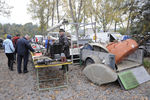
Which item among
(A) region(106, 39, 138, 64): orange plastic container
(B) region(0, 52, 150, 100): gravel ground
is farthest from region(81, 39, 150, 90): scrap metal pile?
(B) region(0, 52, 150, 100): gravel ground

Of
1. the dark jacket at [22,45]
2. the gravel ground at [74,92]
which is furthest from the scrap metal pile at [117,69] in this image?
the dark jacket at [22,45]

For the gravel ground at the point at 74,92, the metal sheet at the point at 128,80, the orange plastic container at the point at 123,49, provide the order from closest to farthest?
the gravel ground at the point at 74,92 < the metal sheet at the point at 128,80 < the orange plastic container at the point at 123,49

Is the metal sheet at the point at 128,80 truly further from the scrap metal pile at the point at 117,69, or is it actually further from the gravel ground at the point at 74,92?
the gravel ground at the point at 74,92

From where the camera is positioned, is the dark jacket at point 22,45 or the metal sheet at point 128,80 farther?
the dark jacket at point 22,45

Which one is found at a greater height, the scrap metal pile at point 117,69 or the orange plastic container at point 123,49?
the orange plastic container at point 123,49

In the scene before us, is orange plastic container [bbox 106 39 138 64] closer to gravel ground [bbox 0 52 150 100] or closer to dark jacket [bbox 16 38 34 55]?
gravel ground [bbox 0 52 150 100]

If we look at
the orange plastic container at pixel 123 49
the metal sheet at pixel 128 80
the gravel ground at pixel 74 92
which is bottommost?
the gravel ground at pixel 74 92

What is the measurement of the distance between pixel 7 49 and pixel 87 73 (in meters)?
3.94

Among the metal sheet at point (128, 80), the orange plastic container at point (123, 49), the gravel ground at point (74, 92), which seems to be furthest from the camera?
the orange plastic container at point (123, 49)

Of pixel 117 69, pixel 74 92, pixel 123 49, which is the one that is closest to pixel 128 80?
pixel 117 69

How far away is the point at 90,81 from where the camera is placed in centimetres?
420

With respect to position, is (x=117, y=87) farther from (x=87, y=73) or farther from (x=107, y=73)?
(x=87, y=73)

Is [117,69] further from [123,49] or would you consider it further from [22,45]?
[22,45]

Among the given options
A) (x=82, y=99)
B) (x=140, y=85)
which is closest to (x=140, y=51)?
(x=140, y=85)
